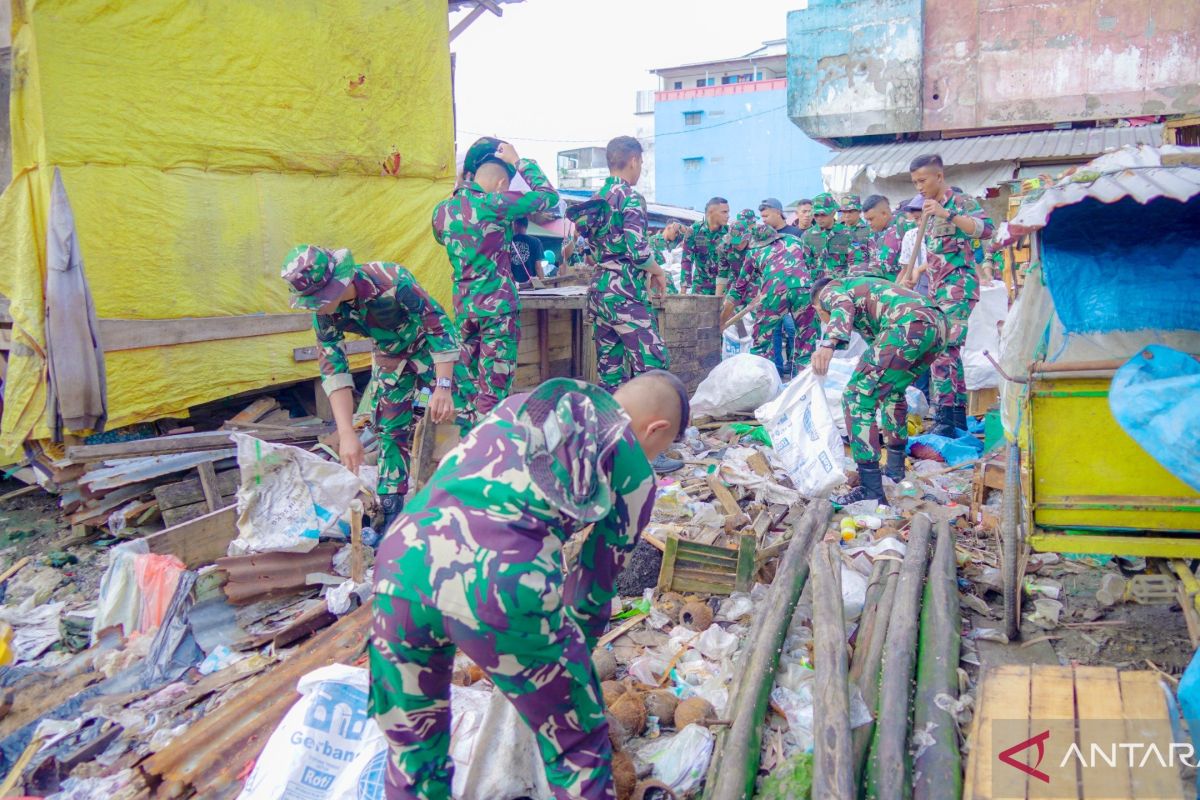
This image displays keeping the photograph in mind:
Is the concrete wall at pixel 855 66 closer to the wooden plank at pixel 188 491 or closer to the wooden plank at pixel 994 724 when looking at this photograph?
the wooden plank at pixel 188 491

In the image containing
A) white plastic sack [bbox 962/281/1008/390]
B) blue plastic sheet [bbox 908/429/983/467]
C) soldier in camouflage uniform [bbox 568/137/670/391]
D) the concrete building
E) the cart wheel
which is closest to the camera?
the cart wheel

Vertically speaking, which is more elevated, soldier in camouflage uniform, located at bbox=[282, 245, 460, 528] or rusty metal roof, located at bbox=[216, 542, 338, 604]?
soldier in camouflage uniform, located at bbox=[282, 245, 460, 528]

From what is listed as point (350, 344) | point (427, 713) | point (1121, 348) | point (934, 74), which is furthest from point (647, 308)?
point (934, 74)

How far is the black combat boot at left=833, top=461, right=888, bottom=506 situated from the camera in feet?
17.4

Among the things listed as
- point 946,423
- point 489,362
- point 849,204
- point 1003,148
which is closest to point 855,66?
point 1003,148

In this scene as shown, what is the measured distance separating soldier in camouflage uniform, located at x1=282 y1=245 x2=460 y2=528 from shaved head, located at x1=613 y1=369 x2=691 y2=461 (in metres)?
2.46

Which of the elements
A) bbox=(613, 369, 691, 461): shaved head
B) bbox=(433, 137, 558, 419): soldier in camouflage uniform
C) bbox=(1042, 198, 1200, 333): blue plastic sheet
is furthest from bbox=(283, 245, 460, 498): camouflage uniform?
bbox=(1042, 198, 1200, 333): blue plastic sheet

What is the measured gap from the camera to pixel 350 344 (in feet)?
22.8

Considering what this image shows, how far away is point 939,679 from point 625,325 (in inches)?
162

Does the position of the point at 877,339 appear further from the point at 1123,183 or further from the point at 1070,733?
the point at 1070,733

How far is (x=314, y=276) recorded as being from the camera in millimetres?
4047

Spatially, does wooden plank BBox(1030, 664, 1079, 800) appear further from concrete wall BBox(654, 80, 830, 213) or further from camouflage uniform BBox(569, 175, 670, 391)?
concrete wall BBox(654, 80, 830, 213)

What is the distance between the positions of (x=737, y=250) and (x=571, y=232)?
9.56ft

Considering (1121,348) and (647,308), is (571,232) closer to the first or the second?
(647,308)
